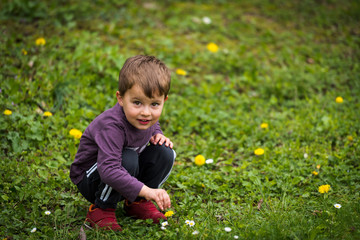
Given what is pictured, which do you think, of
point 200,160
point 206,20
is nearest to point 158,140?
point 200,160

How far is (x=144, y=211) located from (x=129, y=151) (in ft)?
1.51

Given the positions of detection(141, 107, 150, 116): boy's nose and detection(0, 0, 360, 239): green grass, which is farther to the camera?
detection(0, 0, 360, 239): green grass

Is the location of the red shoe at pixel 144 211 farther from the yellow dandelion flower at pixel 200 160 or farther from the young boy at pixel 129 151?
the yellow dandelion flower at pixel 200 160

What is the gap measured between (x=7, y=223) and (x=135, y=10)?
3.67m

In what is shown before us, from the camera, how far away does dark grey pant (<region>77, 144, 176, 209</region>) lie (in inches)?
83.7

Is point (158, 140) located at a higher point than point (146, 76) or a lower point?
lower

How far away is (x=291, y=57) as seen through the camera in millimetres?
4734

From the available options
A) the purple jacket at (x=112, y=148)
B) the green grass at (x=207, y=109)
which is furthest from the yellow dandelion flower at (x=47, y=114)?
the purple jacket at (x=112, y=148)

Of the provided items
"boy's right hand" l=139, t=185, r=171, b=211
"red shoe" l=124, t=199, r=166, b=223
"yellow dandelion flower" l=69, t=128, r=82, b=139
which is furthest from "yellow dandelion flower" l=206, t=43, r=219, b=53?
"boy's right hand" l=139, t=185, r=171, b=211

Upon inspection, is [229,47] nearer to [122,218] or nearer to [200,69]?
[200,69]

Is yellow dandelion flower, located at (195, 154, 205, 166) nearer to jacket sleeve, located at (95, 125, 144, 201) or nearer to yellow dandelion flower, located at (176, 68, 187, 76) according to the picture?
jacket sleeve, located at (95, 125, 144, 201)

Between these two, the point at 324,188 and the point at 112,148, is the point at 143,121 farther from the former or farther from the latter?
the point at 324,188

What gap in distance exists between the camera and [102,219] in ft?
7.21

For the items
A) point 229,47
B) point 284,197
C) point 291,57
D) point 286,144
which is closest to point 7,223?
point 284,197
